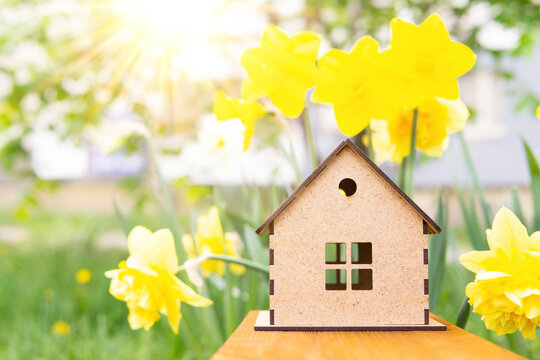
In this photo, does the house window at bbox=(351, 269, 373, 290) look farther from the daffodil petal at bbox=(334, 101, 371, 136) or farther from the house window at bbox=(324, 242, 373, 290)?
the daffodil petal at bbox=(334, 101, 371, 136)

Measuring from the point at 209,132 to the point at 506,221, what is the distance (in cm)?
61

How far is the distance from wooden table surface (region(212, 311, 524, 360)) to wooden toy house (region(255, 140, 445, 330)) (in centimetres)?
2

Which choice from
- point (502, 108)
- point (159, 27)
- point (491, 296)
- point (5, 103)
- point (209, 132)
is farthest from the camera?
point (502, 108)

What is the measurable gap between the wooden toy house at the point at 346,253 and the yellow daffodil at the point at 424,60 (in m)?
0.12

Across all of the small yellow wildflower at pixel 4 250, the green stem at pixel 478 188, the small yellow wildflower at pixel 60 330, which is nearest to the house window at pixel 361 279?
the green stem at pixel 478 188

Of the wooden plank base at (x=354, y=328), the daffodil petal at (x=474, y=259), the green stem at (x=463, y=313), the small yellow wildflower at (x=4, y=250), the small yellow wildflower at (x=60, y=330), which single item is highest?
the daffodil petal at (x=474, y=259)

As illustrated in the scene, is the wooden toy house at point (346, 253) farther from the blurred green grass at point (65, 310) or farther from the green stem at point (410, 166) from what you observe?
the blurred green grass at point (65, 310)

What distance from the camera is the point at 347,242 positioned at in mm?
658

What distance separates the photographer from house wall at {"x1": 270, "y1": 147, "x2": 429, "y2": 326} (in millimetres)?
654

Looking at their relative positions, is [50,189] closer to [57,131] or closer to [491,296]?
[57,131]

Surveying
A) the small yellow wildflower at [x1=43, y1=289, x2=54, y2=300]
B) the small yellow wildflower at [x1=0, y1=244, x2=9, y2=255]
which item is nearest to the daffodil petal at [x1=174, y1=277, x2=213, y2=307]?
the small yellow wildflower at [x1=43, y1=289, x2=54, y2=300]

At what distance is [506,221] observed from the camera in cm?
64

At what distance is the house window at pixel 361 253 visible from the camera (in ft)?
2.57

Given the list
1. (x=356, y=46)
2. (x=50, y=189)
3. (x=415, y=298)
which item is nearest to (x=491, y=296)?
(x=415, y=298)
